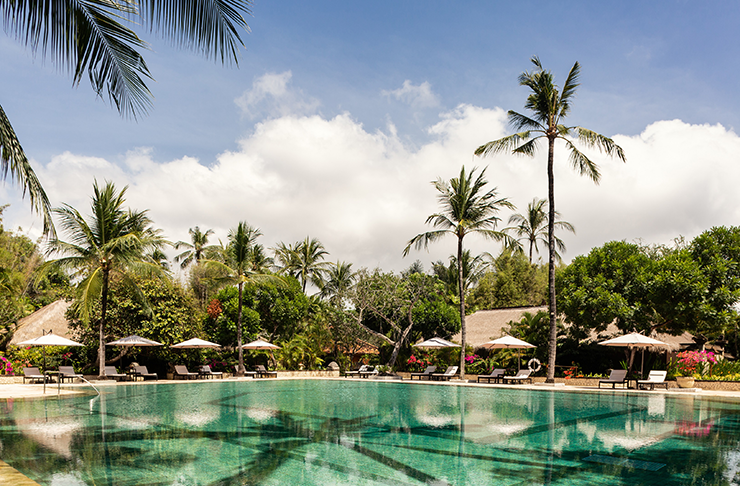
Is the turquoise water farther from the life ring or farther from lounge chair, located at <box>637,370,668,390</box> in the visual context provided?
the life ring

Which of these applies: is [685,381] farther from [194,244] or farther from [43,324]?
[194,244]

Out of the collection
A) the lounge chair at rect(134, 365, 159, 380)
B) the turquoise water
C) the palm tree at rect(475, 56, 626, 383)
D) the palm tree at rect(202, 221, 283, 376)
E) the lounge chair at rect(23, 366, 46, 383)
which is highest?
the palm tree at rect(475, 56, 626, 383)

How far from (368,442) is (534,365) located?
16771 millimetres

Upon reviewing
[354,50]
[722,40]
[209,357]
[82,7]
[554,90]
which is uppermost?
[554,90]

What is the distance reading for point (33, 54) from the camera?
14.0 feet

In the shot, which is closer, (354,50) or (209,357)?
(354,50)

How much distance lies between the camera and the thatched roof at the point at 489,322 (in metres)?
27.9

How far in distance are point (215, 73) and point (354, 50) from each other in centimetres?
815

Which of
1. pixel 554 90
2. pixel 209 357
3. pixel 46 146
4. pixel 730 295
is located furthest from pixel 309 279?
pixel 46 146

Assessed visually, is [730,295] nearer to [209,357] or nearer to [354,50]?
[354,50]

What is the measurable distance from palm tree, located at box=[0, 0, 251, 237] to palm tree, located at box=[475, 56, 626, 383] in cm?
1873

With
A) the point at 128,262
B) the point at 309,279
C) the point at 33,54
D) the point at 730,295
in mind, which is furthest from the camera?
the point at 309,279

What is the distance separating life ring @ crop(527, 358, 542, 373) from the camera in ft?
74.0

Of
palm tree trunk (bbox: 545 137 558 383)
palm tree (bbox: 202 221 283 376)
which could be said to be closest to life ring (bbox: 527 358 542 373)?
palm tree trunk (bbox: 545 137 558 383)
